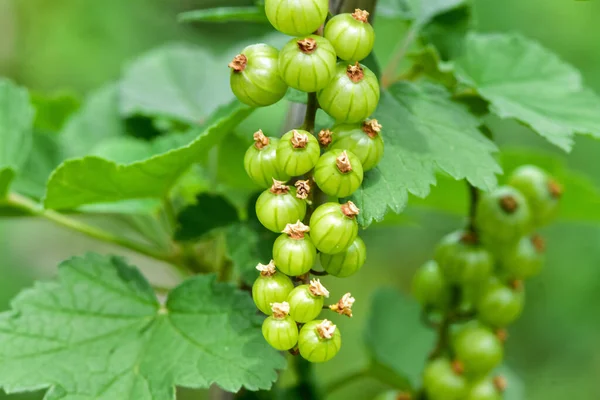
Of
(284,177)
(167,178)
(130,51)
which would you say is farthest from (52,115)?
(130,51)

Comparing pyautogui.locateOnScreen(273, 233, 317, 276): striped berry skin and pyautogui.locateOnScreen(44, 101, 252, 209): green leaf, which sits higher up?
pyautogui.locateOnScreen(273, 233, 317, 276): striped berry skin

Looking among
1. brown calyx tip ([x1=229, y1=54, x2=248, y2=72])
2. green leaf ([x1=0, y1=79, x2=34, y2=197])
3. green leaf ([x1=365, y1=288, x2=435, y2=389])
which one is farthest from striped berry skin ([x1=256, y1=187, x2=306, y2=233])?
green leaf ([x1=365, y1=288, x2=435, y2=389])

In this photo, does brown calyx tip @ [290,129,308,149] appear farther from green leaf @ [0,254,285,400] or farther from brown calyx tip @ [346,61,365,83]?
green leaf @ [0,254,285,400]

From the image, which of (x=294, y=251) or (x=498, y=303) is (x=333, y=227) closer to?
(x=294, y=251)

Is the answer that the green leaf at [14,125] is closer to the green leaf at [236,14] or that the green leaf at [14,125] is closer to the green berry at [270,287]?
the green leaf at [236,14]

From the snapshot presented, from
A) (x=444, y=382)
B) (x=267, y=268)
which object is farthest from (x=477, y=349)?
(x=267, y=268)

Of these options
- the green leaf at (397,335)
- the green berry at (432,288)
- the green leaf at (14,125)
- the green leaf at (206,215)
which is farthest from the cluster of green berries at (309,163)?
the green leaf at (397,335)

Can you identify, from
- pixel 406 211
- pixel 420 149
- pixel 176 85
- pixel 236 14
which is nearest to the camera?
pixel 420 149
